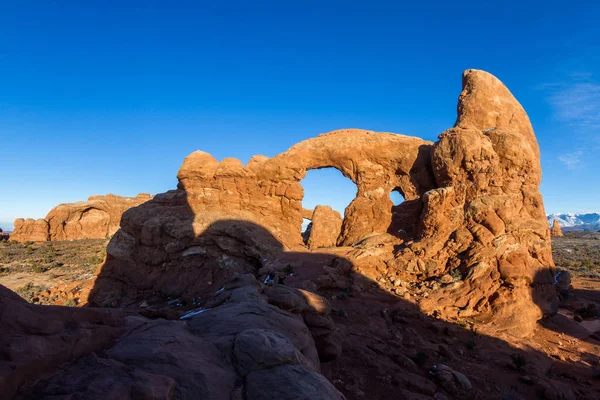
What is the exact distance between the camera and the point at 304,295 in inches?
342

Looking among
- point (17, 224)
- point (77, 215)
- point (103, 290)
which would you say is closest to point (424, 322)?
point (103, 290)

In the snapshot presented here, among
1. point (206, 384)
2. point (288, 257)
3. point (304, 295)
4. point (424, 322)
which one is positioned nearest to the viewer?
point (206, 384)

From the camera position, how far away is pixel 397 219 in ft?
60.4

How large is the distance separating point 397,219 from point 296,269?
7.00 m

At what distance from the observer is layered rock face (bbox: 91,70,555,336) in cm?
1284

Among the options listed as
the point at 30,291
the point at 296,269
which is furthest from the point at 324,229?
the point at 30,291

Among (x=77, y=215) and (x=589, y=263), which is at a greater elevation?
(x=77, y=215)

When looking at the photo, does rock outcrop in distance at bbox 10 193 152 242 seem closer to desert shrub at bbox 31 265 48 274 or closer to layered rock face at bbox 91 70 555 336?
desert shrub at bbox 31 265 48 274

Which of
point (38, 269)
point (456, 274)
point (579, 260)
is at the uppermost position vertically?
point (456, 274)

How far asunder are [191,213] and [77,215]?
1504 inches

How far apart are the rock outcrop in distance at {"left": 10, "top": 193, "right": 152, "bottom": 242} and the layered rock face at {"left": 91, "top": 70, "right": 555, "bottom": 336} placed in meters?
32.2

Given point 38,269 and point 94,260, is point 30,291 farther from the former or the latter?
point 94,260

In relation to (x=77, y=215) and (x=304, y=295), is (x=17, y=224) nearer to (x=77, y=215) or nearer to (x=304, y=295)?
(x=77, y=215)

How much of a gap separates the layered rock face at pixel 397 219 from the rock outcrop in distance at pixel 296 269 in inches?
2.6
